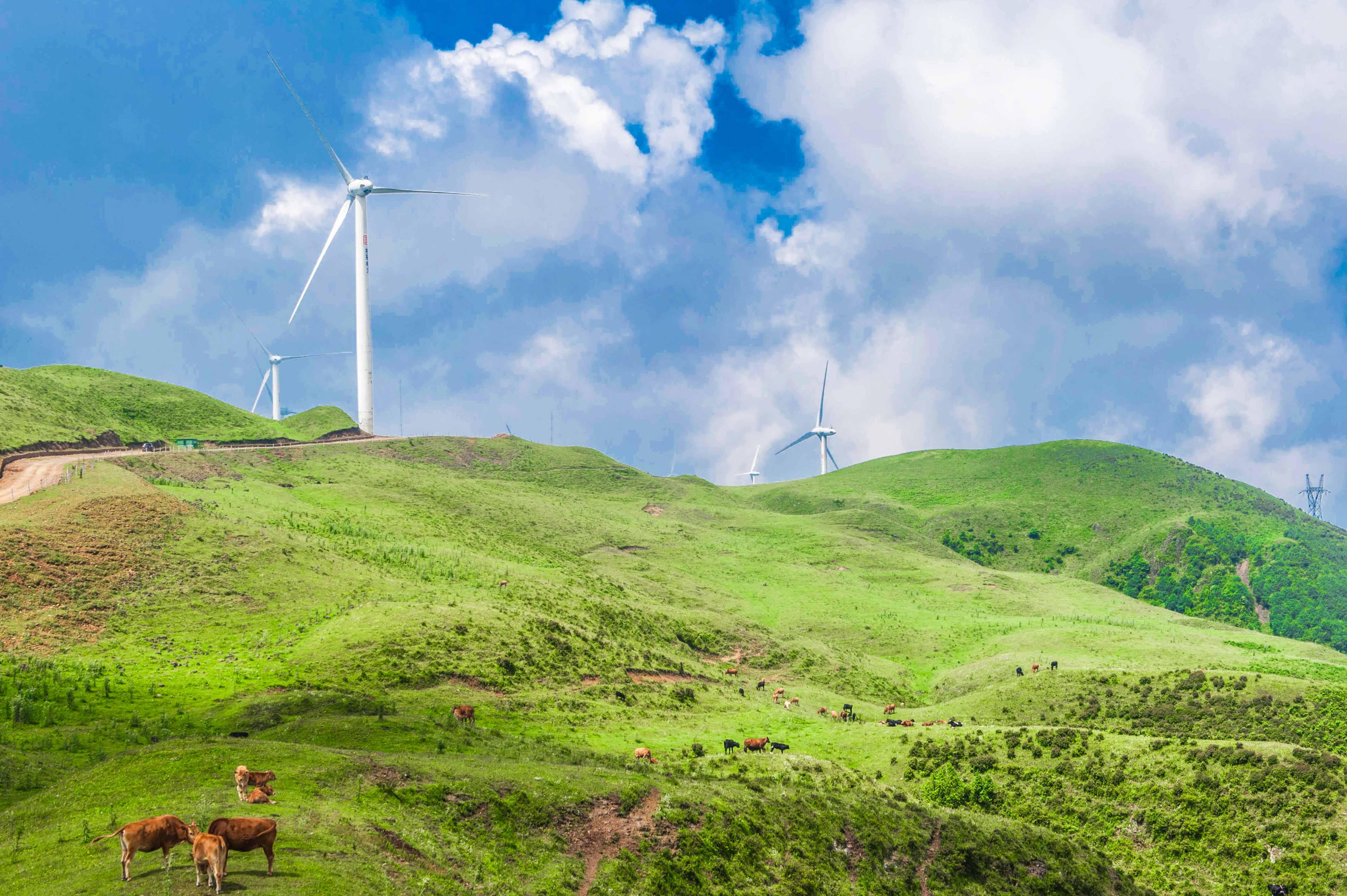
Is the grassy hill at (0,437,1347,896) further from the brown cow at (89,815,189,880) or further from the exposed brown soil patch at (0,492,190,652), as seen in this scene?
the brown cow at (89,815,189,880)

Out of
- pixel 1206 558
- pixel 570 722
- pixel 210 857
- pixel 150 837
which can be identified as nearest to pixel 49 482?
pixel 570 722

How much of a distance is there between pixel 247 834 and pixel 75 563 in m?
49.7

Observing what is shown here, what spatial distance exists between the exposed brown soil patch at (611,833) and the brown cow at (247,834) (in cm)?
1057

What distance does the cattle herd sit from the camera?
1547 cm

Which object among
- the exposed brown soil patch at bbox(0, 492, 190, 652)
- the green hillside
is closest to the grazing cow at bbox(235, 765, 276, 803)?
the exposed brown soil patch at bbox(0, 492, 190, 652)

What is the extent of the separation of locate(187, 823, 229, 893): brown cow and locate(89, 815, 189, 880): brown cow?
987mm

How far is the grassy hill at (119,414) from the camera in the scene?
104438 mm

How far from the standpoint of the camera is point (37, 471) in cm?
8112

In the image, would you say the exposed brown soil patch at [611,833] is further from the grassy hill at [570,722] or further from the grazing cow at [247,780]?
the grazing cow at [247,780]

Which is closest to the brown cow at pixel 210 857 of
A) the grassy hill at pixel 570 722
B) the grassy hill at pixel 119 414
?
the grassy hill at pixel 570 722

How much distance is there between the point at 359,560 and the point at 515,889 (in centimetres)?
5899

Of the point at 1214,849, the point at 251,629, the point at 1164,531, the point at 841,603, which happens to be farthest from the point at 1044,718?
the point at 1164,531

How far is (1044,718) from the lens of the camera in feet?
201

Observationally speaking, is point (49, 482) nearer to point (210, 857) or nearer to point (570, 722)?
point (570, 722)
